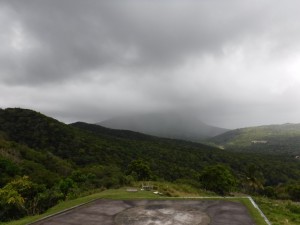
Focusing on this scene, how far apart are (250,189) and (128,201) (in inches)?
2561

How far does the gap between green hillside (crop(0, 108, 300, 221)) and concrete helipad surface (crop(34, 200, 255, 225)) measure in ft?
22.7

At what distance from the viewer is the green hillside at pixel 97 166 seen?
5000 centimetres

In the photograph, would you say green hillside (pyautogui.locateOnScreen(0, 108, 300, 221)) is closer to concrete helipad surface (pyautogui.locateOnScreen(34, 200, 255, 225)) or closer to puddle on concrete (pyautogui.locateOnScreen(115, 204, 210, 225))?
concrete helipad surface (pyautogui.locateOnScreen(34, 200, 255, 225))

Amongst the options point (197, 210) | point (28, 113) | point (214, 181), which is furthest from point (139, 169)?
point (28, 113)

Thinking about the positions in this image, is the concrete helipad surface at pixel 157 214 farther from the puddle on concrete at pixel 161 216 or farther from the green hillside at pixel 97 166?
the green hillside at pixel 97 166

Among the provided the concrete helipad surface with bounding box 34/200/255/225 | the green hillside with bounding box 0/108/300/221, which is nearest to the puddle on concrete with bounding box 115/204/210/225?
the concrete helipad surface with bounding box 34/200/255/225

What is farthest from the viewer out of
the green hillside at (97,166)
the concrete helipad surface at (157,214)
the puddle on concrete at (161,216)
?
the green hillside at (97,166)

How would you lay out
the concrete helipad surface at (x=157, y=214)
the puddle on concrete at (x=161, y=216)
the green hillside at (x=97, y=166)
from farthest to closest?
the green hillside at (x=97, y=166) < the concrete helipad surface at (x=157, y=214) < the puddle on concrete at (x=161, y=216)

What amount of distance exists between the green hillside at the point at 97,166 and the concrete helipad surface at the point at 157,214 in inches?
273

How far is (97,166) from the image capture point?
7138 centimetres

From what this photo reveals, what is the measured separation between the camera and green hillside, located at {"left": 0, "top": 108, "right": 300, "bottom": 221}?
1969 inches

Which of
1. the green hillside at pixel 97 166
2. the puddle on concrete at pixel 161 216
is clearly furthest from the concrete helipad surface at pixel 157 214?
→ the green hillside at pixel 97 166

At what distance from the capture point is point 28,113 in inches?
4845

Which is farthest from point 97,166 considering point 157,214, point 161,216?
point 161,216
